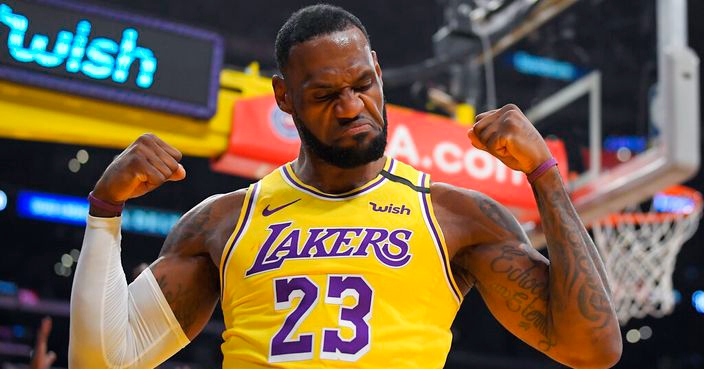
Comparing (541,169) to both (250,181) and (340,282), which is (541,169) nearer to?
(340,282)

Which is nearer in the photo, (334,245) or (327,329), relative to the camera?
(327,329)

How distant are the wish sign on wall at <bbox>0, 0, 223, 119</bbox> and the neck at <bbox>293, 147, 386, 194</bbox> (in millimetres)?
2819

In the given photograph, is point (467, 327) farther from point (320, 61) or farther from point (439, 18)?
point (320, 61)

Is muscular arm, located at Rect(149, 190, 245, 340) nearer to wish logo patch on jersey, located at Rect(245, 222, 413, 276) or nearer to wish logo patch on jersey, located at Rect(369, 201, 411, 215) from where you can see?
wish logo patch on jersey, located at Rect(245, 222, 413, 276)

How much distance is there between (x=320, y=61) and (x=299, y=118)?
170mm

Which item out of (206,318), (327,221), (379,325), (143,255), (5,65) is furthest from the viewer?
(143,255)

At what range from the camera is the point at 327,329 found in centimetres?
225

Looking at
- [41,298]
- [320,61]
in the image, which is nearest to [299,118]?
[320,61]

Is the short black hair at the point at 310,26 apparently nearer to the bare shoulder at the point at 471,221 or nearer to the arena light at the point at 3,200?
the bare shoulder at the point at 471,221

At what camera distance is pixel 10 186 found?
14.9 metres

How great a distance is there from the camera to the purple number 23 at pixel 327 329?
7.29 ft

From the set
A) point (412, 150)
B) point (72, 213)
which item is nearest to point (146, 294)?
point (412, 150)

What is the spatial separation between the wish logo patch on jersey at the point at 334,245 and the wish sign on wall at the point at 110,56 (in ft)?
9.83

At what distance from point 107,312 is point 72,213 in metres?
12.6
